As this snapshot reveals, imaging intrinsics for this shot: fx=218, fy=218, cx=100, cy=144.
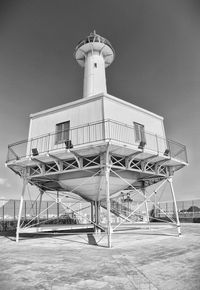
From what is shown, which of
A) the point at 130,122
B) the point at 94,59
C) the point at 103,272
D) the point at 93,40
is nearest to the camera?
the point at 103,272

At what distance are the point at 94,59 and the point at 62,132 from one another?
9385 mm

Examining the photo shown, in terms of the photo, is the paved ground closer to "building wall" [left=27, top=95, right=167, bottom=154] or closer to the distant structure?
the distant structure

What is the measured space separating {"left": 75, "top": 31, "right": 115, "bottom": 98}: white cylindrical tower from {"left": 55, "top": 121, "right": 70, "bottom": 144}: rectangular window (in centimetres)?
466

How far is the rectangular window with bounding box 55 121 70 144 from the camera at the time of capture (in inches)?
599

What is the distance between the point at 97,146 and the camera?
1241 cm

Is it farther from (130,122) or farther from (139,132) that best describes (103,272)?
(139,132)

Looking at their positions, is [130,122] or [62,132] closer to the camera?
[130,122]

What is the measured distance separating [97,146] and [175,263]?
6.98 meters

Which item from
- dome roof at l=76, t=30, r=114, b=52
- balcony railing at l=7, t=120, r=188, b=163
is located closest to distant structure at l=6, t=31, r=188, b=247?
balcony railing at l=7, t=120, r=188, b=163

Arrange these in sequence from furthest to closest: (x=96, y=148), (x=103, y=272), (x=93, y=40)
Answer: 1. (x=93, y=40)
2. (x=96, y=148)
3. (x=103, y=272)

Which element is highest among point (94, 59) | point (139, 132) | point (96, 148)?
point (94, 59)

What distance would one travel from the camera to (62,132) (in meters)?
15.5

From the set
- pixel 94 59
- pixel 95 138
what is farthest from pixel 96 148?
pixel 94 59

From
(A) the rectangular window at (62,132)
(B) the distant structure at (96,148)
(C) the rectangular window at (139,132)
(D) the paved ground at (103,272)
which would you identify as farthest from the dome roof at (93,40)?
(D) the paved ground at (103,272)
